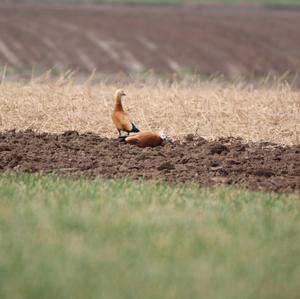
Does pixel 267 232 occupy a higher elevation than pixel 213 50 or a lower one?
higher

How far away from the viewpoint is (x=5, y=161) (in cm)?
1078

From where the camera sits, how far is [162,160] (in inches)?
438

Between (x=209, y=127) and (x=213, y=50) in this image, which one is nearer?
(x=209, y=127)

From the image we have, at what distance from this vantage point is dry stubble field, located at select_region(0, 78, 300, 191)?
10.6m

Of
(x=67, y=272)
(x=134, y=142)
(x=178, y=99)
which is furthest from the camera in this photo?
(x=178, y=99)

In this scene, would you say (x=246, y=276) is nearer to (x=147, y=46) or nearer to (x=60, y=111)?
(x=60, y=111)

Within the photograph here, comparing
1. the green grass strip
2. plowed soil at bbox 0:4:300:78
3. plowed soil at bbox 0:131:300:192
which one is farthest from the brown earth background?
the green grass strip

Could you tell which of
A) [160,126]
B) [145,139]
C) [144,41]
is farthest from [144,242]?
[144,41]

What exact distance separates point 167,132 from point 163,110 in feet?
4.03

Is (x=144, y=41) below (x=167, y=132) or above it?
below

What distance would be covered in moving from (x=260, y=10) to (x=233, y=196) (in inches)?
1605

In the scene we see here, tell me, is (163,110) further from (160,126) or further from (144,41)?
(144,41)

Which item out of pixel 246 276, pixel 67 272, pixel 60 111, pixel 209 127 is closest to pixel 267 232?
pixel 246 276

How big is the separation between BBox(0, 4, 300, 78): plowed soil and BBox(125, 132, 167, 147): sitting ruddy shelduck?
13.2 m
